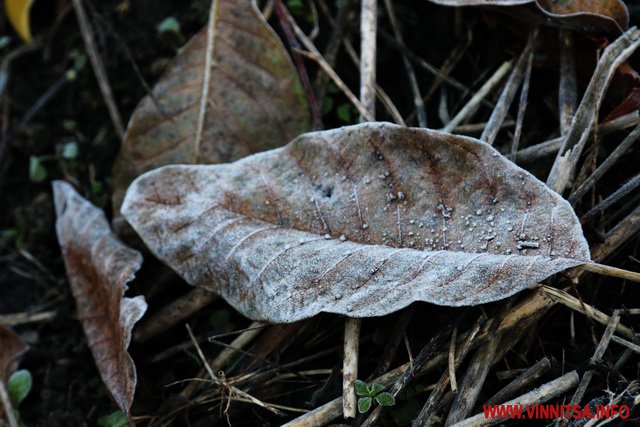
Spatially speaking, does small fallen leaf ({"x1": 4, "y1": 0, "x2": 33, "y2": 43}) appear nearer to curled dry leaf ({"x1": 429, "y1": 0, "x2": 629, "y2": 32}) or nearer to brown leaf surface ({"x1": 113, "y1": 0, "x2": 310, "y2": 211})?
brown leaf surface ({"x1": 113, "y1": 0, "x2": 310, "y2": 211})

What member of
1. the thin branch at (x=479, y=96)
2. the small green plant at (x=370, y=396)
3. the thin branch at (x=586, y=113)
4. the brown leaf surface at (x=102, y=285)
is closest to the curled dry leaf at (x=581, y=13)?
the thin branch at (x=586, y=113)

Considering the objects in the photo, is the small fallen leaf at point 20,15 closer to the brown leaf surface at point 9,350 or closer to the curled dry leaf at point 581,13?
the brown leaf surface at point 9,350

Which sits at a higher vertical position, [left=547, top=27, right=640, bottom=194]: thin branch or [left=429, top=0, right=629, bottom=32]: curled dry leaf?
[left=429, top=0, right=629, bottom=32]: curled dry leaf

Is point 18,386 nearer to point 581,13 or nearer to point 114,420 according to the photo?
point 114,420

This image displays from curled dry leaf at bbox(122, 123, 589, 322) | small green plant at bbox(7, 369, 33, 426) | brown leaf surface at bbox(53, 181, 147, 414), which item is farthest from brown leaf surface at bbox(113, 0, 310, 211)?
small green plant at bbox(7, 369, 33, 426)

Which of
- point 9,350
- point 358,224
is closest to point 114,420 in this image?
point 9,350

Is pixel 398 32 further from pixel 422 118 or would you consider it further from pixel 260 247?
pixel 260 247
